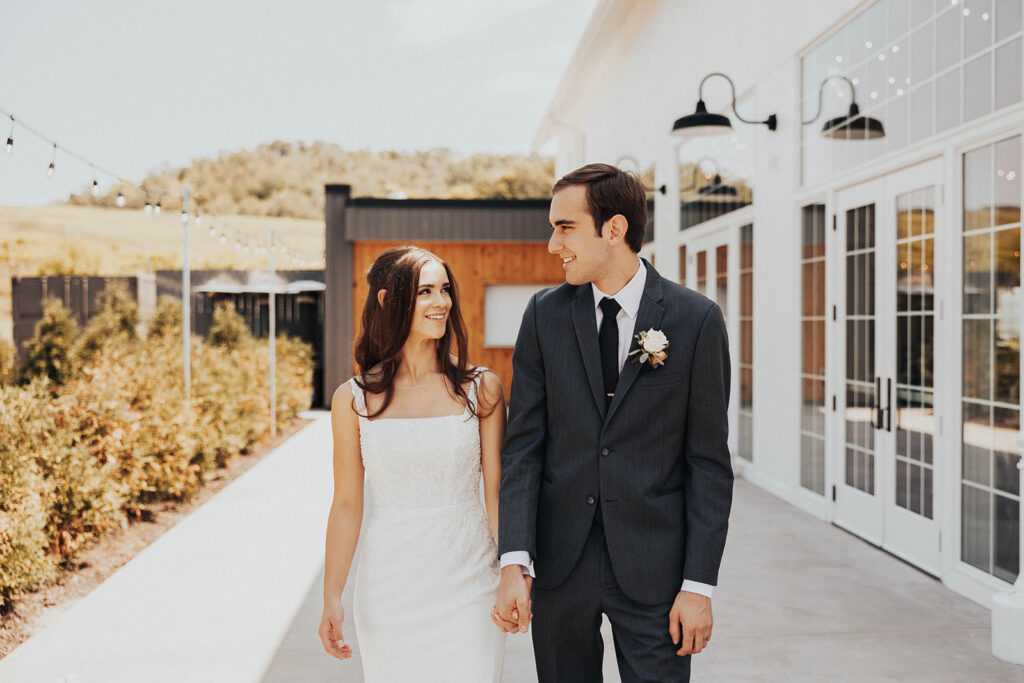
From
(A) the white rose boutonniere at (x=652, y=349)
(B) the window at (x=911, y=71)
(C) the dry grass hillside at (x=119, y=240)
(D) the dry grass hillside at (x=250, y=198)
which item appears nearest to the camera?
(A) the white rose boutonniere at (x=652, y=349)

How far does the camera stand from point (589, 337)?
6.12ft

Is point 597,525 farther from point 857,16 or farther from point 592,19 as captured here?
point 592,19

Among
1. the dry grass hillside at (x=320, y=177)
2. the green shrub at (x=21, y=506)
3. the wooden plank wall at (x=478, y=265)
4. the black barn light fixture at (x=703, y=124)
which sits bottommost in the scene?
the green shrub at (x=21, y=506)

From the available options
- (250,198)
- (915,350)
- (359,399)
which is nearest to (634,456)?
(359,399)

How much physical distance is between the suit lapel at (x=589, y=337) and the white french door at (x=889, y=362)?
3332mm

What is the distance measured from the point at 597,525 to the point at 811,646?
7.42 ft

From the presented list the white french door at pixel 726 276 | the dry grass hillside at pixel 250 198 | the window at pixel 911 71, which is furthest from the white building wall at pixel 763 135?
the dry grass hillside at pixel 250 198

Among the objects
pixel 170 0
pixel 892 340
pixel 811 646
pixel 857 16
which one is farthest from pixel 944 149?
pixel 170 0

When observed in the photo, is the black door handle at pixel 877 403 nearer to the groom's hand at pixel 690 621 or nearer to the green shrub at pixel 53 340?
the groom's hand at pixel 690 621

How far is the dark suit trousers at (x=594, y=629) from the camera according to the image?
1809 mm

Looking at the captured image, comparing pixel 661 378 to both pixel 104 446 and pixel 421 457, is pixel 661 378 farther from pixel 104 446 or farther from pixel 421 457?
pixel 104 446

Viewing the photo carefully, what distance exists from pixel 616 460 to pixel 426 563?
1.98 ft

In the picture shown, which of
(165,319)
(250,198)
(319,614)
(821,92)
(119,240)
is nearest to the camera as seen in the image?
(319,614)

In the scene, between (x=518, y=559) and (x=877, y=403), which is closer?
(x=518, y=559)
